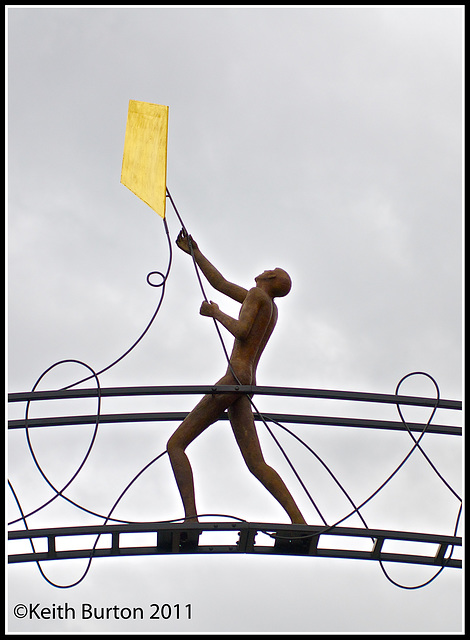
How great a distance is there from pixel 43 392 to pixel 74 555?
1.12 meters

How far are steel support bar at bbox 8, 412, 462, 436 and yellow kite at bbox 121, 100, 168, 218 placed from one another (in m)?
1.51

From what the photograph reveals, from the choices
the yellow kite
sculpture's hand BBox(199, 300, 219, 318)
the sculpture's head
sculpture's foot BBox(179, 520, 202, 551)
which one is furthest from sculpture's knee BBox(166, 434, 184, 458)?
the yellow kite

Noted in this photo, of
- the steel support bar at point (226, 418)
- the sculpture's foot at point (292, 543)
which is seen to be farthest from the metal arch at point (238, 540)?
the steel support bar at point (226, 418)

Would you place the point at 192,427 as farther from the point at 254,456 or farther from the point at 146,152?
the point at 146,152

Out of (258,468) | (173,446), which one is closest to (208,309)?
(173,446)

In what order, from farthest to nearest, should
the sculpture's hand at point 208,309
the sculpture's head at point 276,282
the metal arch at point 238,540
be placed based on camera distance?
the sculpture's head at point 276,282, the sculpture's hand at point 208,309, the metal arch at point 238,540

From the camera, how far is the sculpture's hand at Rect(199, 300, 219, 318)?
23.4ft

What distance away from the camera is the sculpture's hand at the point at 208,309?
714cm

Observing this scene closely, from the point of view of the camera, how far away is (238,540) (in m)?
6.38

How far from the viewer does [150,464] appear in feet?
21.7

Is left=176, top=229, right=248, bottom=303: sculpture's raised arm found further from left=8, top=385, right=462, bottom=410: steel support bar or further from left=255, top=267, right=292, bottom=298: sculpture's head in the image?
left=8, top=385, right=462, bottom=410: steel support bar

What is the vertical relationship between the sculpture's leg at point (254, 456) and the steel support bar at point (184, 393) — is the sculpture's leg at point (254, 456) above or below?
below

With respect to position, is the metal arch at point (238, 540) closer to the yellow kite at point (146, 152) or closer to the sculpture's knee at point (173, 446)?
the sculpture's knee at point (173, 446)

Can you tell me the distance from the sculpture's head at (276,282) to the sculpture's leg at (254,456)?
960 millimetres
